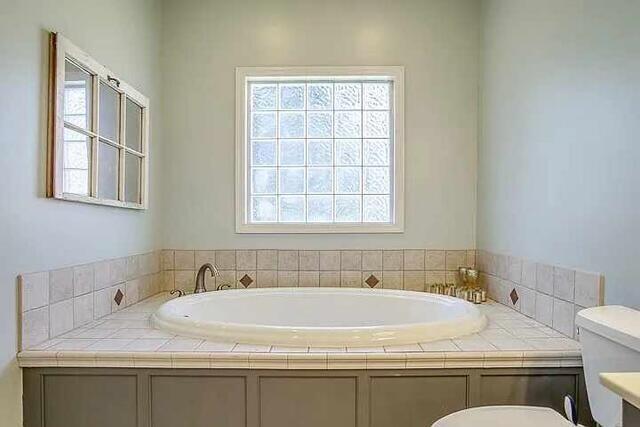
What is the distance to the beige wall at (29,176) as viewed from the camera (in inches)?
67.5

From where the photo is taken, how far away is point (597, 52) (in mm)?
1886

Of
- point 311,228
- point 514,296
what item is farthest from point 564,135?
point 311,228

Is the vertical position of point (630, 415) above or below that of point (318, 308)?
above

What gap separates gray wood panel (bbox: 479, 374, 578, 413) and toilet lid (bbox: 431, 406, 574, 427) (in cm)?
21

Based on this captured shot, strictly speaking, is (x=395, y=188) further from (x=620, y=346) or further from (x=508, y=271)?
(x=620, y=346)

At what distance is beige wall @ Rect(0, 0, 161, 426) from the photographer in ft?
5.63

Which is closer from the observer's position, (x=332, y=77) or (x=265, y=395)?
(x=265, y=395)

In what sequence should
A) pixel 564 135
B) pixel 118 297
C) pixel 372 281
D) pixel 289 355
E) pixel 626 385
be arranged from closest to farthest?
1. pixel 626 385
2. pixel 289 355
3. pixel 564 135
4. pixel 118 297
5. pixel 372 281

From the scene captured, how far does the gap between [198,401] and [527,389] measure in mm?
1284

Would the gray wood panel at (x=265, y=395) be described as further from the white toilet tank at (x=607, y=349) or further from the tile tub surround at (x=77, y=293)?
the white toilet tank at (x=607, y=349)

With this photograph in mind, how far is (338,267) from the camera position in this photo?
3.21 meters

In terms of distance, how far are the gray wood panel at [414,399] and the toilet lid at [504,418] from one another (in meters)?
0.23

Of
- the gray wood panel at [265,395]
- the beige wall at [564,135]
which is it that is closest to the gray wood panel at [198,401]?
the gray wood panel at [265,395]

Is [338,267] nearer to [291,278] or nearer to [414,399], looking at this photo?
[291,278]
